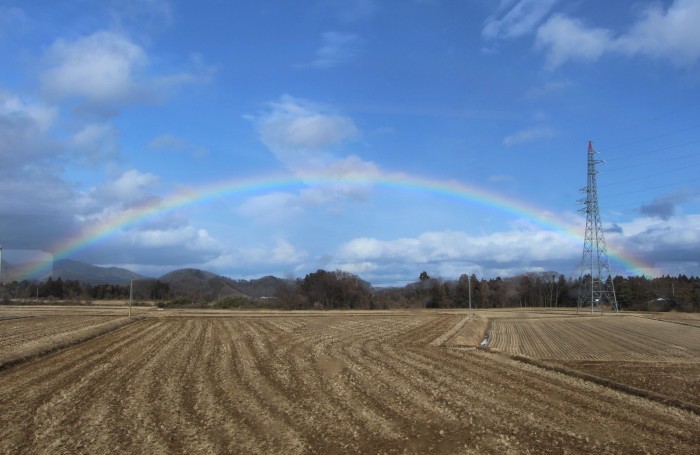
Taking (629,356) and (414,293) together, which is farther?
(414,293)

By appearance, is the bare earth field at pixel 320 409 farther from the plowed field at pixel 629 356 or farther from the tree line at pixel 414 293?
the tree line at pixel 414 293

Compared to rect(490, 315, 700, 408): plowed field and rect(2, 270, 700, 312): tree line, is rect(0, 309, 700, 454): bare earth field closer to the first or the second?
rect(490, 315, 700, 408): plowed field

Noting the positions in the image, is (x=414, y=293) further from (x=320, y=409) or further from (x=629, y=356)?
(x=320, y=409)

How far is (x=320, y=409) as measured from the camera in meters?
13.9

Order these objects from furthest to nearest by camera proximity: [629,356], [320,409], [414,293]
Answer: [414,293], [629,356], [320,409]

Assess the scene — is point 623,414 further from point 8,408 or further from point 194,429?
point 8,408

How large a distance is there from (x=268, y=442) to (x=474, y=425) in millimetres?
4854

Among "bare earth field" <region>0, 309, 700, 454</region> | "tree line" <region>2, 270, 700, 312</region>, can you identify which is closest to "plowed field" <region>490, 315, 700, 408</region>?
"bare earth field" <region>0, 309, 700, 454</region>

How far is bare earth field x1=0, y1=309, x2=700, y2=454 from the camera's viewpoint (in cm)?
1088

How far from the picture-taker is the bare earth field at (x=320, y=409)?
1088 cm

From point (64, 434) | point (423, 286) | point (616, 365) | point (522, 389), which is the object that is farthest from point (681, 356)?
point (423, 286)

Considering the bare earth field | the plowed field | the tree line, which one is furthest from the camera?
the tree line

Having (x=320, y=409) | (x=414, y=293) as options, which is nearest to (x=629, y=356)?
(x=320, y=409)

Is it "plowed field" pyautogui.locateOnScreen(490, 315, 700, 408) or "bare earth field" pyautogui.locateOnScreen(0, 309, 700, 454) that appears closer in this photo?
"bare earth field" pyautogui.locateOnScreen(0, 309, 700, 454)
